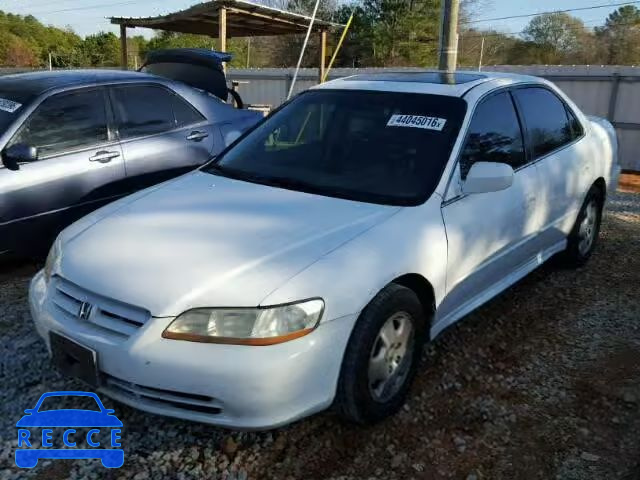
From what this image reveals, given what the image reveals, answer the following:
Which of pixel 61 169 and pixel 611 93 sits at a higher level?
pixel 611 93

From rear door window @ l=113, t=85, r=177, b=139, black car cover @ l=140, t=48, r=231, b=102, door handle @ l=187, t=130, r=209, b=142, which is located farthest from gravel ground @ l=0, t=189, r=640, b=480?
black car cover @ l=140, t=48, r=231, b=102

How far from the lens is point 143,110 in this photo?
5199 mm

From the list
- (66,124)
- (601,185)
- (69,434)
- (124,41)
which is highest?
(124,41)

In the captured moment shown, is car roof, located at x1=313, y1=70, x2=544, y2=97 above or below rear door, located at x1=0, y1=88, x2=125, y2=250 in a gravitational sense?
above

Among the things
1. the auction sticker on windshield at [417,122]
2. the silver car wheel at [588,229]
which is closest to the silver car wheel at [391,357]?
the auction sticker on windshield at [417,122]

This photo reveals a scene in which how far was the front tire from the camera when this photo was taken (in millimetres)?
2520

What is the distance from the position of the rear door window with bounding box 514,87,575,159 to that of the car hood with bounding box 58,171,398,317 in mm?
1660

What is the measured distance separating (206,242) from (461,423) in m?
1.50

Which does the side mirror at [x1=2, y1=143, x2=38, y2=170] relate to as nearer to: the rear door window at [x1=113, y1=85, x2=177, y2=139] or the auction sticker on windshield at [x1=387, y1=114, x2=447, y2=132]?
the rear door window at [x1=113, y1=85, x2=177, y2=139]

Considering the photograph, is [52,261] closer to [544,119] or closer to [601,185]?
[544,119]

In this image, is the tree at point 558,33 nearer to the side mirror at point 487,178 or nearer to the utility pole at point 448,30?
the utility pole at point 448,30

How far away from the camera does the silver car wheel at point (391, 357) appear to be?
2.69 meters

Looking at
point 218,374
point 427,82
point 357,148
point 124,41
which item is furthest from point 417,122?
point 124,41

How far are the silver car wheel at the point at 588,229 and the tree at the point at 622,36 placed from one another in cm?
3944
